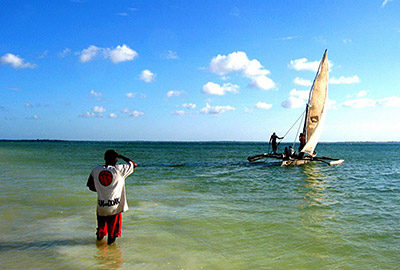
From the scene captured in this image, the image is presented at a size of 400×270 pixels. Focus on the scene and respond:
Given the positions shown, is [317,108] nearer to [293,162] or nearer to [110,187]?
[293,162]

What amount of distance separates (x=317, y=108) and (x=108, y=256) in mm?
24961

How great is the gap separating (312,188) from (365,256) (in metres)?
9.22

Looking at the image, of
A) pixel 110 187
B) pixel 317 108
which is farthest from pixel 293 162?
pixel 110 187

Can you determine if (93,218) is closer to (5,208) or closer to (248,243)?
(5,208)

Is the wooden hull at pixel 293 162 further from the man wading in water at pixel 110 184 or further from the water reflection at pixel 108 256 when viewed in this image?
the man wading in water at pixel 110 184

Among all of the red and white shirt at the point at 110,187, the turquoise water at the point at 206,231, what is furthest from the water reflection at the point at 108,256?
the red and white shirt at the point at 110,187

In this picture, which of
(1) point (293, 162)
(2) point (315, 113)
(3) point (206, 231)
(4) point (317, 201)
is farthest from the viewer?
(2) point (315, 113)

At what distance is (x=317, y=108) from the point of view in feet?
88.1

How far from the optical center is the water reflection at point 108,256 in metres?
5.01

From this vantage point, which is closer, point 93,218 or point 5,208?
point 93,218

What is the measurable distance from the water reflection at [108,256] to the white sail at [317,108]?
76.5 ft

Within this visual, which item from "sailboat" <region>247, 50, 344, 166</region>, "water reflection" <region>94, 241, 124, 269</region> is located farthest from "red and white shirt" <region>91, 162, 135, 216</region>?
"sailboat" <region>247, 50, 344, 166</region>

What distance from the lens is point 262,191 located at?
13.6 metres

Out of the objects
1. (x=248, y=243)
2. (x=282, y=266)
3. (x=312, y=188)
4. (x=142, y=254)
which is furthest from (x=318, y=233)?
(x=312, y=188)
